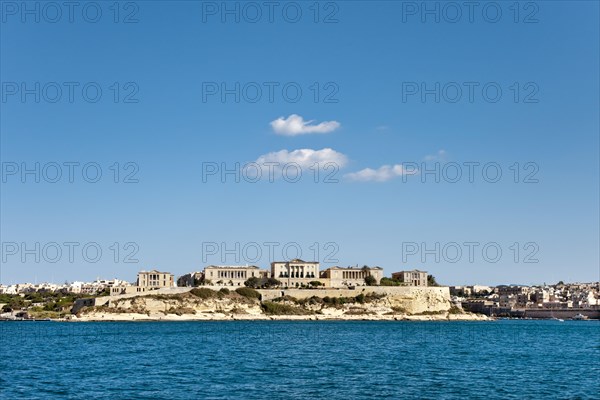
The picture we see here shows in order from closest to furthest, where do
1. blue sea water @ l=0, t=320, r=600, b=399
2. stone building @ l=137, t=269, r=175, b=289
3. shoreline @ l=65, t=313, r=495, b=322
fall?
blue sea water @ l=0, t=320, r=600, b=399 → shoreline @ l=65, t=313, r=495, b=322 → stone building @ l=137, t=269, r=175, b=289

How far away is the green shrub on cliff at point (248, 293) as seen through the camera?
314 ft

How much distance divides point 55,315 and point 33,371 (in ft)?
238

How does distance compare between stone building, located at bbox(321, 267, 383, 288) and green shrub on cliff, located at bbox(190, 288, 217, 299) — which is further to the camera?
stone building, located at bbox(321, 267, 383, 288)

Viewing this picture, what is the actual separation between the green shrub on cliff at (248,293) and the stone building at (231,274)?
486 inches

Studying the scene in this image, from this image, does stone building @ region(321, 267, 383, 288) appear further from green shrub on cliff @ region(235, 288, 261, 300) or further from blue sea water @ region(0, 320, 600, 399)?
blue sea water @ region(0, 320, 600, 399)

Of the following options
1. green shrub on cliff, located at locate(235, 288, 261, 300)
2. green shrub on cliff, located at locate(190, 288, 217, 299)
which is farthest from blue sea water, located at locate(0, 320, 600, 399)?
green shrub on cliff, located at locate(235, 288, 261, 300)

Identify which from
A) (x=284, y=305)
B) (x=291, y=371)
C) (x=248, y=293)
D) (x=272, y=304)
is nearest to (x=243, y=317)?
(x=272, y=304)

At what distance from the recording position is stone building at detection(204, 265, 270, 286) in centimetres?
11012

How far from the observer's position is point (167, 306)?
88.6 metres

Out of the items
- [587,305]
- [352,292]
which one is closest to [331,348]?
[352,292]

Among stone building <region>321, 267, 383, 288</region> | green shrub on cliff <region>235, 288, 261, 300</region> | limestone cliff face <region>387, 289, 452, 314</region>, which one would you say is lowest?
limestone cliff face <region>387, 289, 452, 314</region>

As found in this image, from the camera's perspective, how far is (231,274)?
11212cm

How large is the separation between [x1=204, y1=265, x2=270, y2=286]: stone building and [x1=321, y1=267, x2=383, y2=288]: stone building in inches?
435

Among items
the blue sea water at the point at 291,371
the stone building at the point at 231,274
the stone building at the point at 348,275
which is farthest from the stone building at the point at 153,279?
the blue sea water at the point at 291,371
